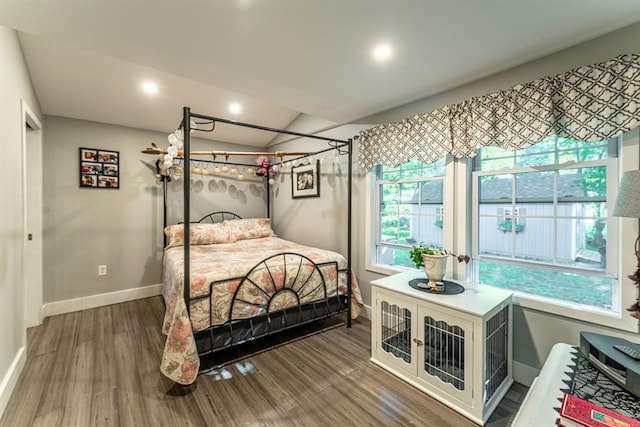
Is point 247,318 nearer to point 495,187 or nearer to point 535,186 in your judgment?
point 495,187

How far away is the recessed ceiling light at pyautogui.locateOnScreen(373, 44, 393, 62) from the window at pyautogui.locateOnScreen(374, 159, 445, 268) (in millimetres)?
1080

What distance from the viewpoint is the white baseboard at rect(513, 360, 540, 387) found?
1900 mm

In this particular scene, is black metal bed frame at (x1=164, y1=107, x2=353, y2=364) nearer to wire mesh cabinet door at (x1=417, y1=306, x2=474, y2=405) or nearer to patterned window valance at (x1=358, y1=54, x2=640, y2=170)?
patterned window valance at (x1=358, y1=54, x2=640, y2=170)

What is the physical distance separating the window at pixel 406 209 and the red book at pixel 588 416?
1640 millimetres

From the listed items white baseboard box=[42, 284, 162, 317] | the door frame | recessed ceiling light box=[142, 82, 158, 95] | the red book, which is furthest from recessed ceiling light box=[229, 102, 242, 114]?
the red book

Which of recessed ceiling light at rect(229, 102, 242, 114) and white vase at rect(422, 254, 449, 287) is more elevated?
recessed ceiling light at rect(229, 102, 242, 114)

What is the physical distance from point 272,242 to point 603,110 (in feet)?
Result: 10.8

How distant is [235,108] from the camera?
3.50 m

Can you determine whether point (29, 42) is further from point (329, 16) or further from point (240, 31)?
point (329, 16)

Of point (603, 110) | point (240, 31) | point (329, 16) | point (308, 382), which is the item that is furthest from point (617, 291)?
point (240, 31)

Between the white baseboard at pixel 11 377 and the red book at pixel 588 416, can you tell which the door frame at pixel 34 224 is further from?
the red book at pixel 588 416

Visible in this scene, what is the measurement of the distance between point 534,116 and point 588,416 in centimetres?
173

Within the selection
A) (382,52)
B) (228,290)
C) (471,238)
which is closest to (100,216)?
(228,290)

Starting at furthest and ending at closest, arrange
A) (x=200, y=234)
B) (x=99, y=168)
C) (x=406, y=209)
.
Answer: (x=200, y=234) < (x=99, y=168) < (x=406, y=209)
